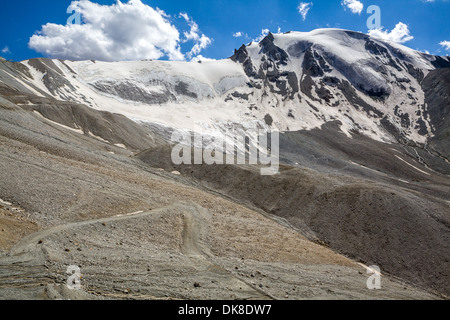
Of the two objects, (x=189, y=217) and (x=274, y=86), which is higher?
(x=274, y=86)

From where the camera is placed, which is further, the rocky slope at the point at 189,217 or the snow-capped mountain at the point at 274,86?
the snow-capped mountain at the point at 274,86

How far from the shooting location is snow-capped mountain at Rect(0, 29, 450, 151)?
300 feet

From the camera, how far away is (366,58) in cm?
14588

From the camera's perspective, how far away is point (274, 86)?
126812mm

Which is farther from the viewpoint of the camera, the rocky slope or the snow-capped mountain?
the snow-capped mountain

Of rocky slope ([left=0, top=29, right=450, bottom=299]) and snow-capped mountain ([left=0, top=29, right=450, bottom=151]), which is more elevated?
snow-capped mountain ([left=0, top=29, right=450, bottom=151])

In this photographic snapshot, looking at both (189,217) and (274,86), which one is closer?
(189,217)

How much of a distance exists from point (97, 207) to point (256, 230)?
11132 mm

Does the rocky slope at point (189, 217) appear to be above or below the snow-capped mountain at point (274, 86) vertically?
below

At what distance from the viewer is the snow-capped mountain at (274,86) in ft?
300
